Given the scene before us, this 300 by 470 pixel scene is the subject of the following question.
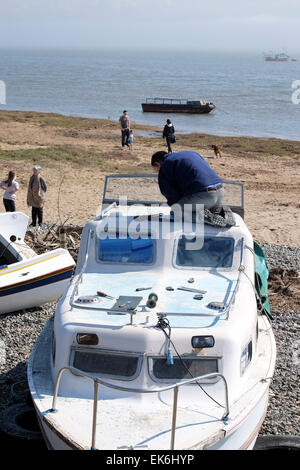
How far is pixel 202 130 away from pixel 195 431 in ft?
119

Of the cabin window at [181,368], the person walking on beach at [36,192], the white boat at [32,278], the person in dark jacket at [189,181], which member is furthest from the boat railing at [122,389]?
the person walking on beach at [36,192]

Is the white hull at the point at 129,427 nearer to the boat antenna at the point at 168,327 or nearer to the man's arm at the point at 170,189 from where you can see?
the boat antenna at the point at 168,327

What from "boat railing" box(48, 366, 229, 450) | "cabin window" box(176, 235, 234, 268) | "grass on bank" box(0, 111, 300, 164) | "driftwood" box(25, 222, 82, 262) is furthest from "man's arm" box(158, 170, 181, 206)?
"grass on bank" box(0, 111, 300, 164)

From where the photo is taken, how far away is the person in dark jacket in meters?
7.91

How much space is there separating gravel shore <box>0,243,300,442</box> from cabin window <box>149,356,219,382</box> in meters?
1.78

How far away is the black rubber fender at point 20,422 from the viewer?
6750 mm

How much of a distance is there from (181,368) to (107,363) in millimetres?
713

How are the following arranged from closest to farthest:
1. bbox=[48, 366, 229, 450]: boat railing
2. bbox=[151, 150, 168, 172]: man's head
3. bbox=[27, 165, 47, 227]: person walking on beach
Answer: bbox=[48, 366, 229, 450]: boat railing, bbox=[151, 150, 168, 172]: man's head, bbox=[27, 165, 47, 227]: person walking on beach

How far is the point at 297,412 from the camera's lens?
7840mm

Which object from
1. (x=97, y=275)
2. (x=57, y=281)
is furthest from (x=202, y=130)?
(x=97, y=275)

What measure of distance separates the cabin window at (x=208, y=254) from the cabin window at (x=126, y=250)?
362mm

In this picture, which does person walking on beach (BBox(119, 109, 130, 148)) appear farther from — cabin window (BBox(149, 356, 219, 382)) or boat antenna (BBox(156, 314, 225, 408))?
cabin window (BBox(149, 356, 219, 382))

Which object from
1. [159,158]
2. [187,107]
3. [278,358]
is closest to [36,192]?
[159,158]
